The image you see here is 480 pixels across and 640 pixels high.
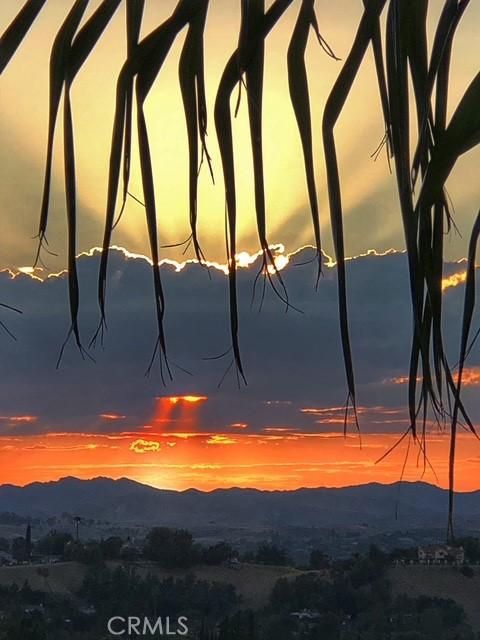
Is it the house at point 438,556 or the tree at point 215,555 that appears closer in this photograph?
the house at point 438,556

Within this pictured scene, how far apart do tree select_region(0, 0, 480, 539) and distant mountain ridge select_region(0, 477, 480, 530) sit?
27345 millimetres

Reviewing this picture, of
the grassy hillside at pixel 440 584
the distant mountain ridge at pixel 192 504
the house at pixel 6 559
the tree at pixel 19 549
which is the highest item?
the distant mountain ridge at pixel 192 504

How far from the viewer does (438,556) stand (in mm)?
23078

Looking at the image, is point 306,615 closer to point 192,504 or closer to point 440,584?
point 440,584

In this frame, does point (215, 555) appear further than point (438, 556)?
Yes

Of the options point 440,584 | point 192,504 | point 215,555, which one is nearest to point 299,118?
point 440,584

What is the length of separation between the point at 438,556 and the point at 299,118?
23.8m

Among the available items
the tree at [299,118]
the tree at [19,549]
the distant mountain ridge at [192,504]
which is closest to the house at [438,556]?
the distant mountain ridge at [192,504]

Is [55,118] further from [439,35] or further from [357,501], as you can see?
[357,501]

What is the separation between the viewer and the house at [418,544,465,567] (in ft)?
72.3

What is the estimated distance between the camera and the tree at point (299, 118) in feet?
1.67

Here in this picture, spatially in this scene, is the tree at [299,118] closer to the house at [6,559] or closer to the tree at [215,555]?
the house at [6,559]

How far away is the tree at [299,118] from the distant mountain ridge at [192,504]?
89.7 ft

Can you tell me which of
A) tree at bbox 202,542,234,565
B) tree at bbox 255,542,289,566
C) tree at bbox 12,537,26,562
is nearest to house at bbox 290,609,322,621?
tree at bbox 255,542,289,566
